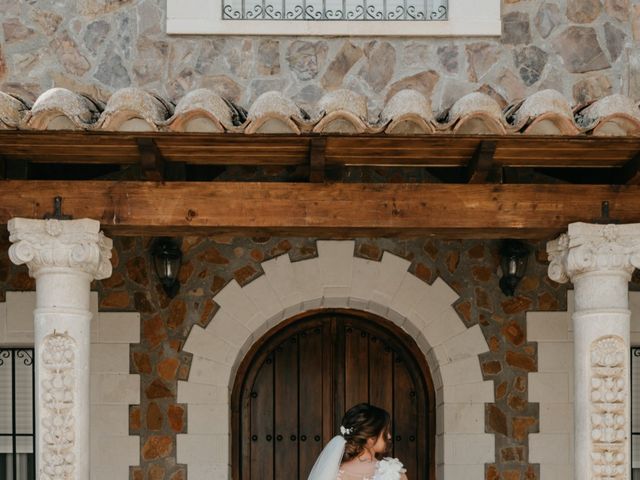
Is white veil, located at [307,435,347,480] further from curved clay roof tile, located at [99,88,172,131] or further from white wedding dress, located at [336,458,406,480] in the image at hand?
curved clay roof tile, located at [99,88,172,131]

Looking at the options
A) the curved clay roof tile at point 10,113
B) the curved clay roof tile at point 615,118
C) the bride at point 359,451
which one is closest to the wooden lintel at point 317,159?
the curved clay roof tile at point 615,118

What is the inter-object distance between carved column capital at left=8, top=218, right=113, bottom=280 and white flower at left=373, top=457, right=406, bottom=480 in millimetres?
2076

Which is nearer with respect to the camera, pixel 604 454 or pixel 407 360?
pixel 604 454

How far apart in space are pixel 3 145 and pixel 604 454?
3.46 m

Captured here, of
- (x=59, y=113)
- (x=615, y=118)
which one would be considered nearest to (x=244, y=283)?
(x=59, y=113)

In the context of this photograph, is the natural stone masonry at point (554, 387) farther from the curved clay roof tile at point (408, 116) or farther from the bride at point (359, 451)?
the curved clay roof tile at point (408, 116)

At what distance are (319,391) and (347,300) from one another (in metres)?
0.71

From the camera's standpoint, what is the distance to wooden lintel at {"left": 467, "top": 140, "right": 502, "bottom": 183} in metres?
5.76

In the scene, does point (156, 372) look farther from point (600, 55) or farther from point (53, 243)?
point (600, 55)

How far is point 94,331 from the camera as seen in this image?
762 cm

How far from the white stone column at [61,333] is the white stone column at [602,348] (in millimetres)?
2590

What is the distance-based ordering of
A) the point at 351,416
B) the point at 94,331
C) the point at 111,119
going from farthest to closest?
the point at 94,331, the point at 351,416, the point at 111,119

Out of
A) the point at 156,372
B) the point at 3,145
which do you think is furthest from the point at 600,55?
the point at 3,145

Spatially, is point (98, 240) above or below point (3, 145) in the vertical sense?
below
